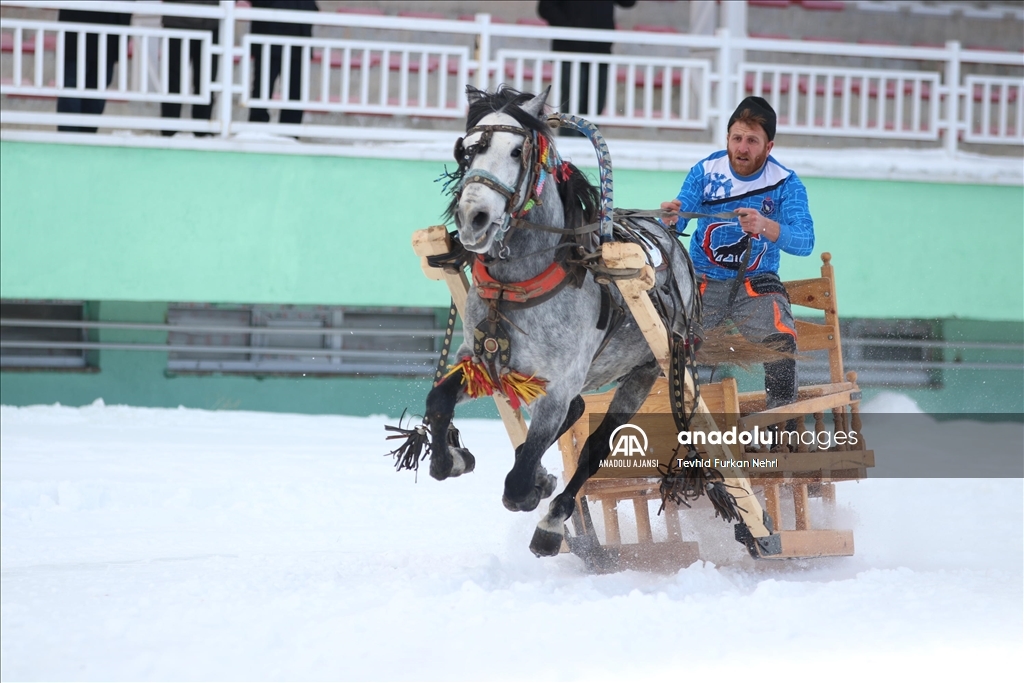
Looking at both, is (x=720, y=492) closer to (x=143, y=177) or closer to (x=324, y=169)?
(x=324, y=169)

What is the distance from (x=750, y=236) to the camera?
15.2ft

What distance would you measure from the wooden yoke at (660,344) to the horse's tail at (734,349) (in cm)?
35

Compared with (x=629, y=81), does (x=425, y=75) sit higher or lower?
lower

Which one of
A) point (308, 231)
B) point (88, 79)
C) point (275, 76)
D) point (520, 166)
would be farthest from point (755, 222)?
point (275, 76)

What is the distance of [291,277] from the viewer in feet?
28.0

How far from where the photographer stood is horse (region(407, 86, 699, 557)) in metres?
3.45

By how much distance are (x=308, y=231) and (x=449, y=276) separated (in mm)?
4697

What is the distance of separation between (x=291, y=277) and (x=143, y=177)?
134 centimetres

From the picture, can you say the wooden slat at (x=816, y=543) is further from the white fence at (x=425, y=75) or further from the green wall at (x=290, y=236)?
the white fence at (x=425, y=75)

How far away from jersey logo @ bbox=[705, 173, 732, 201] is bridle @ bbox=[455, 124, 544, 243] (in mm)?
1337

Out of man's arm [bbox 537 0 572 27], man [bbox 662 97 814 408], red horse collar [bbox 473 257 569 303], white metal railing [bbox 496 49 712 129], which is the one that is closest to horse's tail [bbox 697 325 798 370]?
man [bbox 662 97 814 408]

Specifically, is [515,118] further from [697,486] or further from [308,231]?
[308,231]

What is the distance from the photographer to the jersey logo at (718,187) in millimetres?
4617

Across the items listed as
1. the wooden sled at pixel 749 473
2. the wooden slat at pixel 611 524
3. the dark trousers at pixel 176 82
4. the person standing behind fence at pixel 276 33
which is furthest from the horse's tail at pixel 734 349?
the person standing behind fence at pixel 276 33
